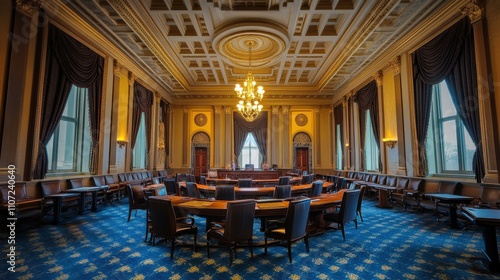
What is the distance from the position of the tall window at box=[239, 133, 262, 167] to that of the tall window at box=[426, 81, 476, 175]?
8.36 meters

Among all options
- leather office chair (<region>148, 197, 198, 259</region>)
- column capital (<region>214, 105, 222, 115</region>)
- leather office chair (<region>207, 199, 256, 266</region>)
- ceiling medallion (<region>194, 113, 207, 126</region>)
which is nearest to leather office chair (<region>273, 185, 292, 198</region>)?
leather office chair (<region>207, 199, 256, 266</region>)

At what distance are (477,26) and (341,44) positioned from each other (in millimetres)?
3645

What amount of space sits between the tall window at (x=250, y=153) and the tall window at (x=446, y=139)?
8.36 metres

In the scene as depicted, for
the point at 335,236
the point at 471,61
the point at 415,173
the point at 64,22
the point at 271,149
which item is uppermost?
the point at 64,22

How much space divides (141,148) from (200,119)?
383cm

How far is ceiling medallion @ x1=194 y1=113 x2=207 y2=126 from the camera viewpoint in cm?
1379

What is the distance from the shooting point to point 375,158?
384 inches

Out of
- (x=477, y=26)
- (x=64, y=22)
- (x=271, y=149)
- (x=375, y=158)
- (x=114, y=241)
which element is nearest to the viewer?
(x=114, y=241)

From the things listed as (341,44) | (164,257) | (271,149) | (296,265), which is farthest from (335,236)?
(271,149)

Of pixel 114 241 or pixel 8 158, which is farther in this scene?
pixel 8 158

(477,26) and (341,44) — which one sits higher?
(341,44)

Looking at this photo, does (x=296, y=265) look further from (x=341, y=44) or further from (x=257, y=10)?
(x=341, y=44)

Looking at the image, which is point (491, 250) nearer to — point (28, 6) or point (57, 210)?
point (57, 210)

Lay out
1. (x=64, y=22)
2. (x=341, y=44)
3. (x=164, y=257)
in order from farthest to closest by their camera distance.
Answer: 1. (x=341, y=44)
2. (x=64, y=22)
3. (x=164, y=257)
